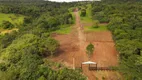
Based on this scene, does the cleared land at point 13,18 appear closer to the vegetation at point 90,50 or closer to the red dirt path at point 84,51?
the red dirt path at point 84,51

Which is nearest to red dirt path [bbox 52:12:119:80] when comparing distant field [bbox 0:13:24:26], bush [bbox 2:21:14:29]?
bush [bbox 2:21:14:29]

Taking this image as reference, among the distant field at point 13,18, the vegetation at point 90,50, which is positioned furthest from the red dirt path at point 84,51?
the distant field at point 13,18

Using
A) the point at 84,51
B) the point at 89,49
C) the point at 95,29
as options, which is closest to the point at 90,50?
the point at 89,49

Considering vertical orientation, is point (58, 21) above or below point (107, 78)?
above

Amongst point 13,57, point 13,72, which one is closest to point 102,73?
point 13,72

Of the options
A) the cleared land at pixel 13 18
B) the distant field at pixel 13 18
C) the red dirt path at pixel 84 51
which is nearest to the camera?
the red dirt path at pixel 84 51

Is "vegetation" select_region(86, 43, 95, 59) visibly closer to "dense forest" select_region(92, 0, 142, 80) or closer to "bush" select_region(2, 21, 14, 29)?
"dense forest" select_region(92, 0, 142, 80)

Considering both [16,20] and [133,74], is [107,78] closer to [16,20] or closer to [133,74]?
[133,74]

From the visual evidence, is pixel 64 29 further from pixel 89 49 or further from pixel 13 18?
pixel 13 18
